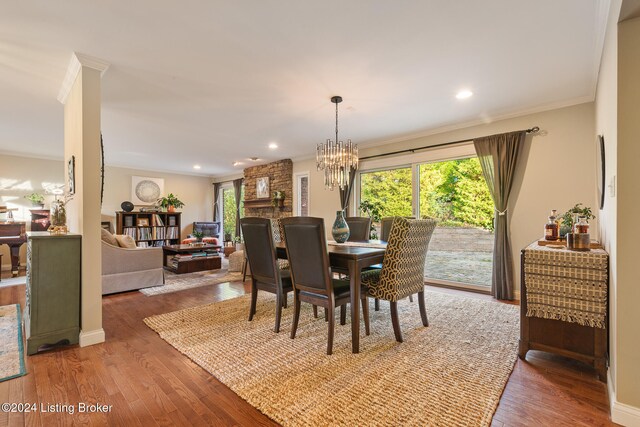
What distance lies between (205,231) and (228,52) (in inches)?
266

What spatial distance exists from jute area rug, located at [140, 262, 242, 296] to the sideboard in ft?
13.0

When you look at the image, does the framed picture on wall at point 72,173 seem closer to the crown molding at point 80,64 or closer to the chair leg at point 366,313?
the crown molding at point 80,64

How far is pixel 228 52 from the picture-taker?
2410 millimetres

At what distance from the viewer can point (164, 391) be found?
1849 mm

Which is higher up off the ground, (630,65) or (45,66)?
(45,66)

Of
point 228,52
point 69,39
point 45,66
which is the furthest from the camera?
point 45,66

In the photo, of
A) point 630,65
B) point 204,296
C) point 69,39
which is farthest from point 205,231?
point 630,65

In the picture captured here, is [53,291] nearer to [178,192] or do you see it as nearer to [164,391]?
[164,391]

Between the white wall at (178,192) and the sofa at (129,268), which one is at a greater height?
the white wall at (178,192)

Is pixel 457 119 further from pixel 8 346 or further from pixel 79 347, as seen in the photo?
pixel 8 346

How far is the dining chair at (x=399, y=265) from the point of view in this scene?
246 cm

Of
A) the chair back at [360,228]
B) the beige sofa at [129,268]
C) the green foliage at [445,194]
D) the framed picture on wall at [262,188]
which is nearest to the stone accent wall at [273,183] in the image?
the framed picture on wall at [262,188]

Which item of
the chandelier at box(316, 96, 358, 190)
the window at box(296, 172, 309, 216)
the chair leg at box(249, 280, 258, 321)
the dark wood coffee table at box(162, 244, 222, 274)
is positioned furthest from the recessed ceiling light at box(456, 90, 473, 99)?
the dark wood coffee table at box(162, 244, 222, 274)

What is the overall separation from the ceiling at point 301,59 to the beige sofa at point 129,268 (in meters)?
1.79
